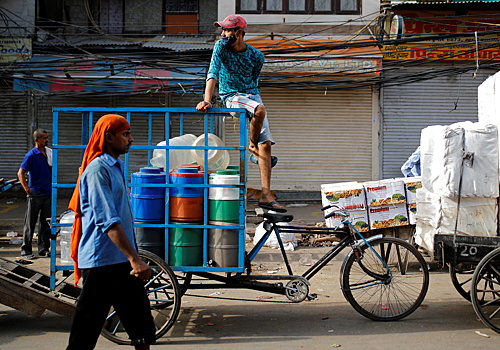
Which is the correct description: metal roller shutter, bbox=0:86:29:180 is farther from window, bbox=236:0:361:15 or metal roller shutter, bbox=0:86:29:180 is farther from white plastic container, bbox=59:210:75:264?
white plastic container, bbox=59:210:75:264

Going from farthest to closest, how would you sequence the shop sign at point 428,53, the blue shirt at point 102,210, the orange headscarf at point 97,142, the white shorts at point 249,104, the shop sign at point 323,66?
the shop sign at point 428,53 → the shop sign at point 323,66 → the white shorts at point 249,104 → the orange headscarf at point 97,142 → the blue shirt at point 102,210

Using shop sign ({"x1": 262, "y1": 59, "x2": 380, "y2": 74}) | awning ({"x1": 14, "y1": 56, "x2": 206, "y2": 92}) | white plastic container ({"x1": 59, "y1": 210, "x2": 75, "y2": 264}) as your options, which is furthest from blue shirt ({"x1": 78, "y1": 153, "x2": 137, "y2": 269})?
shop sign ({"x1": 262, "y1": 59, "x2": 380, "y2": 74})

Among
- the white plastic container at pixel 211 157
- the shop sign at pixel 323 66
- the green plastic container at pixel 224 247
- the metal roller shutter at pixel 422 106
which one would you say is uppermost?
the shop sign at pixel 323 66

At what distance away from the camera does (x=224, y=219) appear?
4.50m

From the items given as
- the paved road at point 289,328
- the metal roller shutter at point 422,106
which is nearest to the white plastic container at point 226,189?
the paved road at point 289,328

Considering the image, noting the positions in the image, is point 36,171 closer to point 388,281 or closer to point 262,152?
point 262,152

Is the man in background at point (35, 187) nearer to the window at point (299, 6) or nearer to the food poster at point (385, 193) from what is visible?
the food poster at point (385, 193)

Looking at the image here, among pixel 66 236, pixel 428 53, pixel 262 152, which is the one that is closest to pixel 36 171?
pixel 66 236

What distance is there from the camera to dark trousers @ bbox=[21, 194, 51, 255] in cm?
789

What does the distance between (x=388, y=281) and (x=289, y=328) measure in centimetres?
97

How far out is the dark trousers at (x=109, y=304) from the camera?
124 inches

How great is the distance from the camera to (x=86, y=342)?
3.12 m

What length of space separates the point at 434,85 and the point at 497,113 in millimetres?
10002

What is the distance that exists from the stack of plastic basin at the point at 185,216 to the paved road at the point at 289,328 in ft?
1.68
